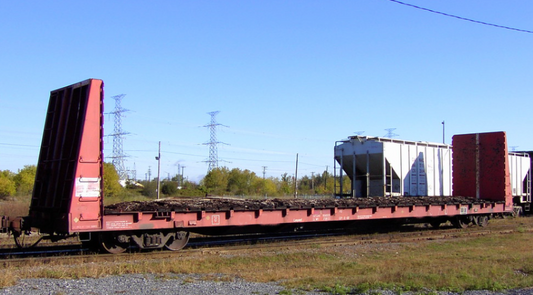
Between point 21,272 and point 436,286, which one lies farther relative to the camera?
point 21,272

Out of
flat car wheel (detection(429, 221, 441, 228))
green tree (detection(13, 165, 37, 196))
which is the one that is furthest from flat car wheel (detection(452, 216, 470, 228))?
green tree (detection(13, 165, 37, 196))

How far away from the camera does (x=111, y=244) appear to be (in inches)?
506

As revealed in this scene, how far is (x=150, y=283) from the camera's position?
8898mm

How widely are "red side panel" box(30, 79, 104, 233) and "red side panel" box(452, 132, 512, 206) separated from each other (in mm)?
17263

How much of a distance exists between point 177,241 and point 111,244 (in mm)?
1794

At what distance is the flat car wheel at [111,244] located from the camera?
41.5 feet

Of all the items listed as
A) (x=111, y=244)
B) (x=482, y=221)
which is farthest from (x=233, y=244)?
(x=482, y=221)

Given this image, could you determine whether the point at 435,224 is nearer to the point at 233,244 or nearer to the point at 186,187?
the point at 233,244

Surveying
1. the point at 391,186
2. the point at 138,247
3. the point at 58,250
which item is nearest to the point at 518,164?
the point at 391,186

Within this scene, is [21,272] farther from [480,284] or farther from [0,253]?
[480,284]

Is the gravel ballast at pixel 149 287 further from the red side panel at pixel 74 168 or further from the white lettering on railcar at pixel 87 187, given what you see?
the white lettering on railcar at pixel 87 187

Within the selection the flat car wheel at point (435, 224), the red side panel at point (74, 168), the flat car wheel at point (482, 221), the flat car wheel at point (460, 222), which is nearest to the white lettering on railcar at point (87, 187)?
the red side panel at point (74, 168)

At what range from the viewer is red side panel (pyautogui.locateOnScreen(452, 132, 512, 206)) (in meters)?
22.1

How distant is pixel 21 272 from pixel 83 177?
251 cm
